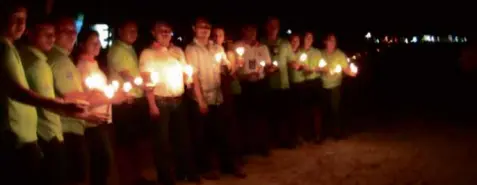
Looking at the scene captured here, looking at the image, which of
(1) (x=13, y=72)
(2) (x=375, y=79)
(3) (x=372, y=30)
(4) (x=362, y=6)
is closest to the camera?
(1) (x=13, y=72)

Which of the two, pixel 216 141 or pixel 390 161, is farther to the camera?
pixel 390 161

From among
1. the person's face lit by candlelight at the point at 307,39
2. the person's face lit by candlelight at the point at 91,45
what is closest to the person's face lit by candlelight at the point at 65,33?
the person's face lit by candlelight at the point at 91,45

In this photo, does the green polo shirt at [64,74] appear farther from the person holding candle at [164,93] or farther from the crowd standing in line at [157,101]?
the person holding candle at [164,93]

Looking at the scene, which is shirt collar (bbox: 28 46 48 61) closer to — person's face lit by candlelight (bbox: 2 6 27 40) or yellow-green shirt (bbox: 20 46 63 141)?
yellow-green shirt (bbox: 20 46 63 141)

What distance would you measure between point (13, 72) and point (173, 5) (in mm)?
14183

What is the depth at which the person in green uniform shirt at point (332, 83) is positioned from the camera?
11.3 m

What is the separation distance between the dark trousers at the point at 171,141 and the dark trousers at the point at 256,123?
1.99 meters

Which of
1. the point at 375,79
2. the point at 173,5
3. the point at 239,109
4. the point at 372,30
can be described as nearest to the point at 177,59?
the point at 239,109

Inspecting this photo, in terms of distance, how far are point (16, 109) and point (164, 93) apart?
300 cm

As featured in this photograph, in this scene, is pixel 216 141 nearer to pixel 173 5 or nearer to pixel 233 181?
pixel 233 181

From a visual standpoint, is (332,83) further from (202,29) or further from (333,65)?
(202,29)

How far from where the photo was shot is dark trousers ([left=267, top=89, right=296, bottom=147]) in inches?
409

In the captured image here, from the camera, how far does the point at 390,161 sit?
9562 millimetres

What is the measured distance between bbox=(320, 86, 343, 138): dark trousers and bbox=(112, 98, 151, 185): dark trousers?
4.26 metres
